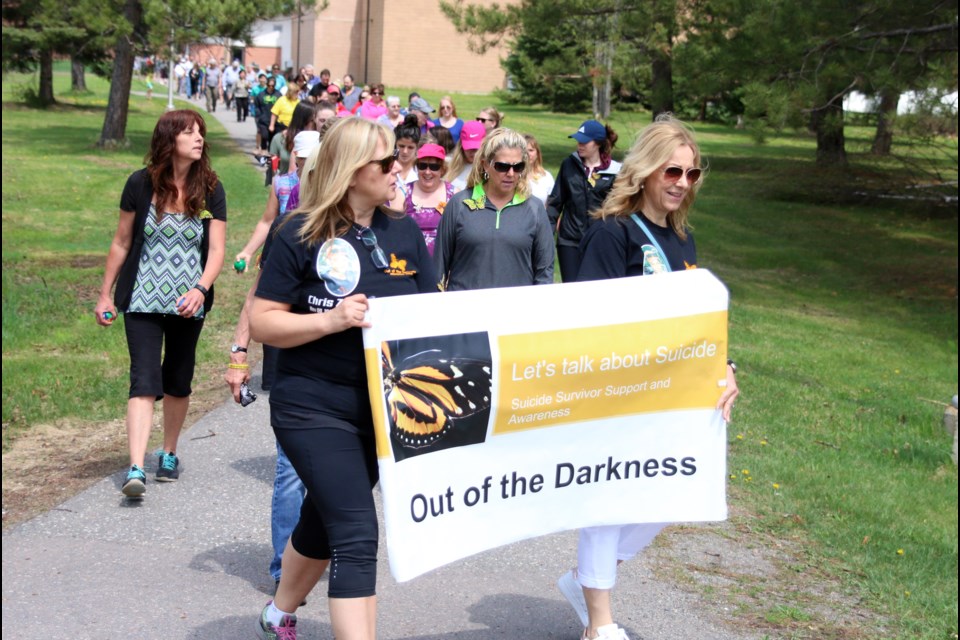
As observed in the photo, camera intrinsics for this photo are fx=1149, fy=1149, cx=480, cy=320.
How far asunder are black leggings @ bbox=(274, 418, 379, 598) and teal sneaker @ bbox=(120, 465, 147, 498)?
2374 mm

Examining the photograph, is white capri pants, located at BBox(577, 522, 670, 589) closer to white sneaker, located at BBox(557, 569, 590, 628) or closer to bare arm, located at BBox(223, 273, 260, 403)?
white sneaker, located at BBox(557, 569, 590, 628)

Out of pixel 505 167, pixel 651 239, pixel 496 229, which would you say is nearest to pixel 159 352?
pixel 496 229

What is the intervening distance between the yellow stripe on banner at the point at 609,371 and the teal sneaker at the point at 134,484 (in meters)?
2.64

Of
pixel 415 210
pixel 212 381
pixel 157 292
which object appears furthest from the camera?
pixel 212 381

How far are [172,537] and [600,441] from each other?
2425 mm

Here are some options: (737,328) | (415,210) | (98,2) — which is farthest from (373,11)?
(415,210)

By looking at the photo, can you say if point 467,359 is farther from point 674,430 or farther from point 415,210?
point 415,210

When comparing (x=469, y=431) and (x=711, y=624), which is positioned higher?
(x=469, y=431)

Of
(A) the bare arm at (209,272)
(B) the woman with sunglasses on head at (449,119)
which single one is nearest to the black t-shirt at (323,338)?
(A) the bare arm at (209,272)

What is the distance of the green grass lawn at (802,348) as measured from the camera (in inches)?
236

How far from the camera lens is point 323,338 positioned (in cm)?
348

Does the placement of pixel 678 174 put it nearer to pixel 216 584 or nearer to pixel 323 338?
pixel 323 338

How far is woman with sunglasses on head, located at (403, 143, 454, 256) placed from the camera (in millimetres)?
7148

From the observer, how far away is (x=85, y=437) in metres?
7.18
